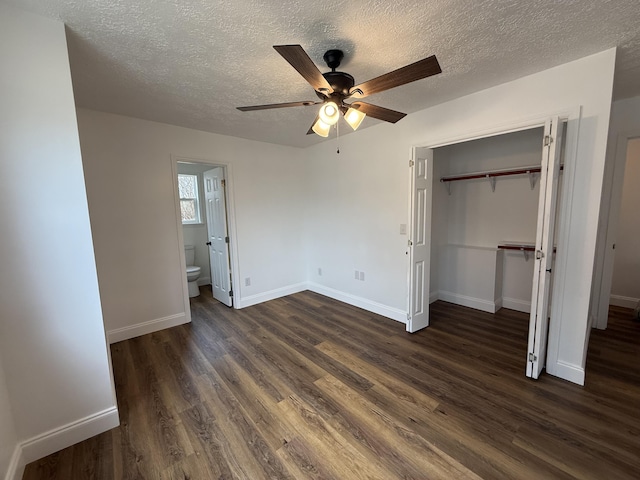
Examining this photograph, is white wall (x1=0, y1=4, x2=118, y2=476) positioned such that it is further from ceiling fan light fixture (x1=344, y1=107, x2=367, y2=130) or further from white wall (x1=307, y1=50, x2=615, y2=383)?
white wall (x1=307, y1=50, x2=615, y2=383)

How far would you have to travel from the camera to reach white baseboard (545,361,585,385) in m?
2.04

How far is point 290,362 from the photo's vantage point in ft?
8.13

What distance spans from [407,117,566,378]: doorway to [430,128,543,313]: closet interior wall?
0.03ft

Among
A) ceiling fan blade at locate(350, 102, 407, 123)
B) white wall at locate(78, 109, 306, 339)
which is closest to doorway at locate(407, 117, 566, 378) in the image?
ceiling fan blade at locate(350, 102, 407, 123)

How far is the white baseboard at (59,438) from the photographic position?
145 centimetres

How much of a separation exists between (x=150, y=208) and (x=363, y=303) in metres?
2.96

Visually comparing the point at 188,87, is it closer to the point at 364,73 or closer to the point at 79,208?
the point at 79,208

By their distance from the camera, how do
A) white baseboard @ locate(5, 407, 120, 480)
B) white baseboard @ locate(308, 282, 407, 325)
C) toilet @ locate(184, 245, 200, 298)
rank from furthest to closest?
toilet @ locate(184, 245, 200, 298)
white baseboard @ locate(308, 282, 407, 325)
white baseboard @ locate(5, 407, 120, 480)

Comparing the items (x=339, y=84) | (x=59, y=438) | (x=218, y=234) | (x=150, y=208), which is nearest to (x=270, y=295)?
(x=218, y=234)

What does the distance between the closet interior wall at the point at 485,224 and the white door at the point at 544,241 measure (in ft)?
4.79

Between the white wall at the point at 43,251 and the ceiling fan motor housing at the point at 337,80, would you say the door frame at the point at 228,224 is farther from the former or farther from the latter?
the ceiling fan motor housing at the point at 337,80

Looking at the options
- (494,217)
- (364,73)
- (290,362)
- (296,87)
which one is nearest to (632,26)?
(364,73)

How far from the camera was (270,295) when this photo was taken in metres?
4.17

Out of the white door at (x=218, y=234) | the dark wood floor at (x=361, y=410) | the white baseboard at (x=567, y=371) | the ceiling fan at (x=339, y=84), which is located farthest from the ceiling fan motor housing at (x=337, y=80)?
A: the white baseboard at (x=567, y=371)
